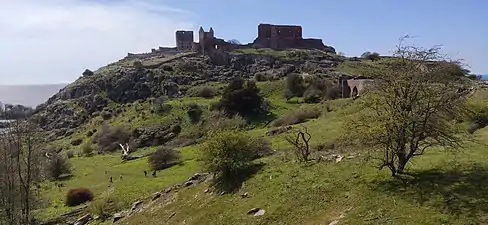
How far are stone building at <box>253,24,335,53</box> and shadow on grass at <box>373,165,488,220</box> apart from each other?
124 m

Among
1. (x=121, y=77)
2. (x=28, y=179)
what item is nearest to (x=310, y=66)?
(x=121, y=77)

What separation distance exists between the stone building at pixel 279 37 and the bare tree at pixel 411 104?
404ft

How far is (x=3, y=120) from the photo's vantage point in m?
30.1

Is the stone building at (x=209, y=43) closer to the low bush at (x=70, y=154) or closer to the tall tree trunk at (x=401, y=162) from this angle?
the low bush at (x=70, y=154)

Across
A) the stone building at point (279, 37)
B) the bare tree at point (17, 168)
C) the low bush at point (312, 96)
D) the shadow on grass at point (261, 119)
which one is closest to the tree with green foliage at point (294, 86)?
the low bush at point (312, 96)

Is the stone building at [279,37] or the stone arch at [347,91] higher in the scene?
the stone building at [279,37]

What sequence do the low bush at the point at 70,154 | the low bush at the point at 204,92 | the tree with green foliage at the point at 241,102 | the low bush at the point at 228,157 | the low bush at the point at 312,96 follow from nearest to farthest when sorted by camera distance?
the low bush at the point at 228,157
the low bush at the point at 70,154
the tree with green foliage at the point at 241,102
the low bush at the point at 312,96
the low bush at the point at 204,92

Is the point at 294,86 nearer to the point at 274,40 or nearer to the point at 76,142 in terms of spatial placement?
the point at 76,142

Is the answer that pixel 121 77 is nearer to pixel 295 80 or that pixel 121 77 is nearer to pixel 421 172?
pixel 295 80

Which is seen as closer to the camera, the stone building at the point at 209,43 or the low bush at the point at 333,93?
the low bush at the point at 333,93

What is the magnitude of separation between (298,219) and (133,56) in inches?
6148

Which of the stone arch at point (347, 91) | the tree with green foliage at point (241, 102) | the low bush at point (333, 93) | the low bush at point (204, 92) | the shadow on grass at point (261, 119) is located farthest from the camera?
the low bush at point (204, 92)

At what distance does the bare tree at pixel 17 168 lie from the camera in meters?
29.4

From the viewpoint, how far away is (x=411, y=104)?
65.0 ft
